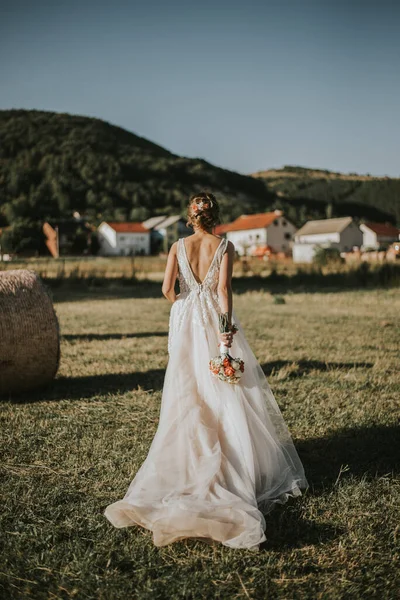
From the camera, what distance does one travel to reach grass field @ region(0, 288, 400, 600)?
111 inches

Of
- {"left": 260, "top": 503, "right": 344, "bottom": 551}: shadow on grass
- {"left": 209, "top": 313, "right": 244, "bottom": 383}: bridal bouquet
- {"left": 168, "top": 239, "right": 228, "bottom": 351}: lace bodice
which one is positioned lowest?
{"left": 260, "top": 503, "right": 344, "bottom": 551}: shadow on grass

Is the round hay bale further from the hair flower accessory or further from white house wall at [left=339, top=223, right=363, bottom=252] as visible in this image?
white house wall at [left=339, top=223, right=363, bottom=252]

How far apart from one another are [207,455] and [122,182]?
145632mm

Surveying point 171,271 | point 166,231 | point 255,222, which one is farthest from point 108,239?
point 171,271

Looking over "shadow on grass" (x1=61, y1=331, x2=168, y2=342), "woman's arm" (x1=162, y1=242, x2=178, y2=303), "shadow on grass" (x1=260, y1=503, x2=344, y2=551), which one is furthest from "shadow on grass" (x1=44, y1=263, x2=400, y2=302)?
"shadow on grass" (x1=260, y1=503, x2=344, y2=551)

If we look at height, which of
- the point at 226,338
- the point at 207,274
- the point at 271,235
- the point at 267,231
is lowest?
the point at 226,338

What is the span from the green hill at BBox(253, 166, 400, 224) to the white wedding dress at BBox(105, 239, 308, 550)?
133671mm

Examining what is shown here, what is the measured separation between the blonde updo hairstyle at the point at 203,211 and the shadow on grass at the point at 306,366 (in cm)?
410

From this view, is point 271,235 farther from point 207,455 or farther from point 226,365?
point 207,455

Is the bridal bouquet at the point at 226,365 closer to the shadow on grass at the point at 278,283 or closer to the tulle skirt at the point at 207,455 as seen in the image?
the tulle skirt at the point at 207,455

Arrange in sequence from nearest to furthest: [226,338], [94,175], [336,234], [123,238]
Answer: [226,338] < [336,234] < [123,238] < [94,175]

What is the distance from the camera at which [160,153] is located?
182125mm

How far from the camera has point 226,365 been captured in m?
3.59

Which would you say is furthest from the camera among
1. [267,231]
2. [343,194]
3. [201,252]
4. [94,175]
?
[343,194]
